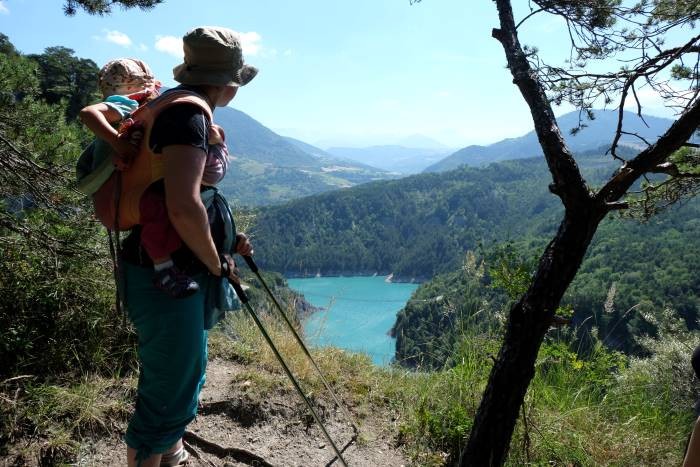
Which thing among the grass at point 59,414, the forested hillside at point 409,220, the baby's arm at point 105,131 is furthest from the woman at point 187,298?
the forested hillside at point 409,220

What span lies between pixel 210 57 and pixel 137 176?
435 millimetres

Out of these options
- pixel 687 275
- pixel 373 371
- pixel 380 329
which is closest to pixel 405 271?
pixel 380 329

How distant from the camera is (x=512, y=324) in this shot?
221cm

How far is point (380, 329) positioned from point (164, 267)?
63.2 meters

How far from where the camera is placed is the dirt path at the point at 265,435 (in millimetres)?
2420

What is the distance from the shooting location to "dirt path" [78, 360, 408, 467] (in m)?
2.42

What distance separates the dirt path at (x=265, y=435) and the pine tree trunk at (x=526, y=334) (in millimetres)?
611

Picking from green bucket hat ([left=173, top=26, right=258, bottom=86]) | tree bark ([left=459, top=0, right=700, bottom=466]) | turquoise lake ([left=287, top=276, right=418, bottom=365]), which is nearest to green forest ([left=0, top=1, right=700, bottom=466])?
tree bark ([left=459, top=0, right=700, bottom=466])

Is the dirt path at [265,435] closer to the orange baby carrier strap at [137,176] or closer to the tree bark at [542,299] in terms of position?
the tree bark at [542,299]

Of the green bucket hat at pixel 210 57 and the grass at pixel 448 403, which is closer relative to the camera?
the green bucket hat at pixel 210 57

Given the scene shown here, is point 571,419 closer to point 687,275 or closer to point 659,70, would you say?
point 659,70

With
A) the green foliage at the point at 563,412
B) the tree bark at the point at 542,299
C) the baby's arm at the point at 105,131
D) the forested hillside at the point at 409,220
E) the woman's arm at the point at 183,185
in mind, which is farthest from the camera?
the forested hillside at the point at 409,220

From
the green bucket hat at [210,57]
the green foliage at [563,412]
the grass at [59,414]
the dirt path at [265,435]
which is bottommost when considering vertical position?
the dirt path at [265,435]

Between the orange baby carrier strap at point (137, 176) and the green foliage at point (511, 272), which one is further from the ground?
the orange baby carrier strap at point (137, 176)
